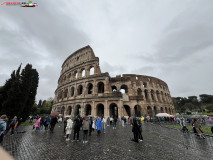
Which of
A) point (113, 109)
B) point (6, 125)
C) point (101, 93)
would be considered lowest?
point (6, 125)

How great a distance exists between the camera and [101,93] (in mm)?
20828

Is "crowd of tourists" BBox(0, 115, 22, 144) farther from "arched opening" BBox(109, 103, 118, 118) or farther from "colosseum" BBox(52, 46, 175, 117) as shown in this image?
"arched opening" BBox(109, 103, 118, 118)

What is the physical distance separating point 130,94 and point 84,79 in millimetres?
11143

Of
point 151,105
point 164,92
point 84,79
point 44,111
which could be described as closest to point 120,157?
point 84,79

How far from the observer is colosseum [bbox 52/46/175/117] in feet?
67.0

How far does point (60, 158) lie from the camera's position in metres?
4.30

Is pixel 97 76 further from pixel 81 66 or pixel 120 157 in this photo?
pixel 120 157

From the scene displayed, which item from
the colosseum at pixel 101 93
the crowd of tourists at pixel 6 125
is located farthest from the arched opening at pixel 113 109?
the crowd of tourists at pixel 6 125

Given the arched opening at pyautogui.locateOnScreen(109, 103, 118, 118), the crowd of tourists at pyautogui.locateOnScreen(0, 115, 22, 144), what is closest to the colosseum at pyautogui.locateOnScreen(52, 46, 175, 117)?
the arched opening at pyautogui.locateOnScreen(109, 103, 118, 118)

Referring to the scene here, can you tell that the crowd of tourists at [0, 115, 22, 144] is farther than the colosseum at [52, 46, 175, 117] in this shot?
No

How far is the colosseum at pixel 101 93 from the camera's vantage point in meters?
20.4

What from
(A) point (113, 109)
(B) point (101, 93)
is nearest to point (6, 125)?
(B) point (101, 93)

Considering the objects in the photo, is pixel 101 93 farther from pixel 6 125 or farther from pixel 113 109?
pixel 6 125

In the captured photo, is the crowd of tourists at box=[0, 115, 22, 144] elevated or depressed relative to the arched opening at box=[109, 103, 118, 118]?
depressed
